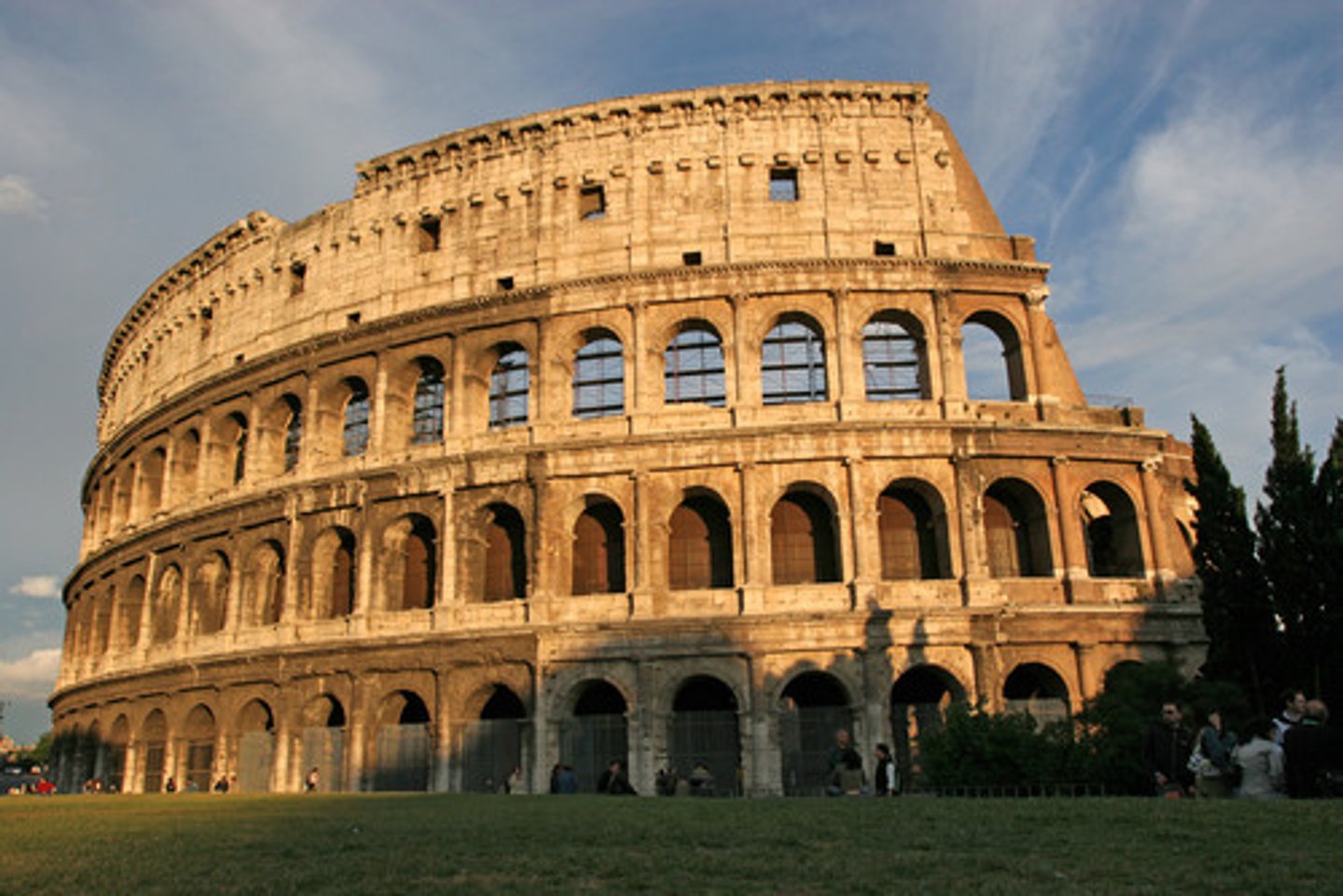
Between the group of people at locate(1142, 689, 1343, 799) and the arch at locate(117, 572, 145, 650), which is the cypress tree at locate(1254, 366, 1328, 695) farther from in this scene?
the arch at locate(117, 572, 145, 650)

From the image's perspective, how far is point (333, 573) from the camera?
27.0 meters

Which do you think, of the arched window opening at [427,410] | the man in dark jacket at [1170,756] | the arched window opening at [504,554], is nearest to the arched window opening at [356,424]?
the arched window opening at [427,410]

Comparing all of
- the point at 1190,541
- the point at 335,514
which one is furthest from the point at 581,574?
the point at 1190,541

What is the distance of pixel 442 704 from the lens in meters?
23.4

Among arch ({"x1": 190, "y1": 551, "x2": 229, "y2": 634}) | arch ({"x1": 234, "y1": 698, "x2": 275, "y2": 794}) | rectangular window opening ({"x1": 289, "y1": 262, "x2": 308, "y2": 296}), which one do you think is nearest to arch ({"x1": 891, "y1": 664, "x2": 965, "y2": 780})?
arch ({"x1": 234, "y1": 698, "x2": 275, "y2": 794})

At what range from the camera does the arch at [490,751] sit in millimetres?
22797

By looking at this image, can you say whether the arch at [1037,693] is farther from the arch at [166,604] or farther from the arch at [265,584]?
the arch at [166,604]

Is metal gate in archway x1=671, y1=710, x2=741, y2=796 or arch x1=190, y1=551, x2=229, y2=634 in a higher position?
arch x1=190, y1=551, x2=229, y2=634

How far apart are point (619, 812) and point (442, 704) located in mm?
13502

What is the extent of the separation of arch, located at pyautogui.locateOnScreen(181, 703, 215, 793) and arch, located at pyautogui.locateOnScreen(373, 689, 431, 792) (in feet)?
20.3

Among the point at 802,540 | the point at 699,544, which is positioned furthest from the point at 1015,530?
the point at 699,544

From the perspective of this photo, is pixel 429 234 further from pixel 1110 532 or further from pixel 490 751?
pixel 1110 532

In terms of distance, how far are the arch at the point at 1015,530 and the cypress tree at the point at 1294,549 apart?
4.97 meters

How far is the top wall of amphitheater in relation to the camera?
25375mm
